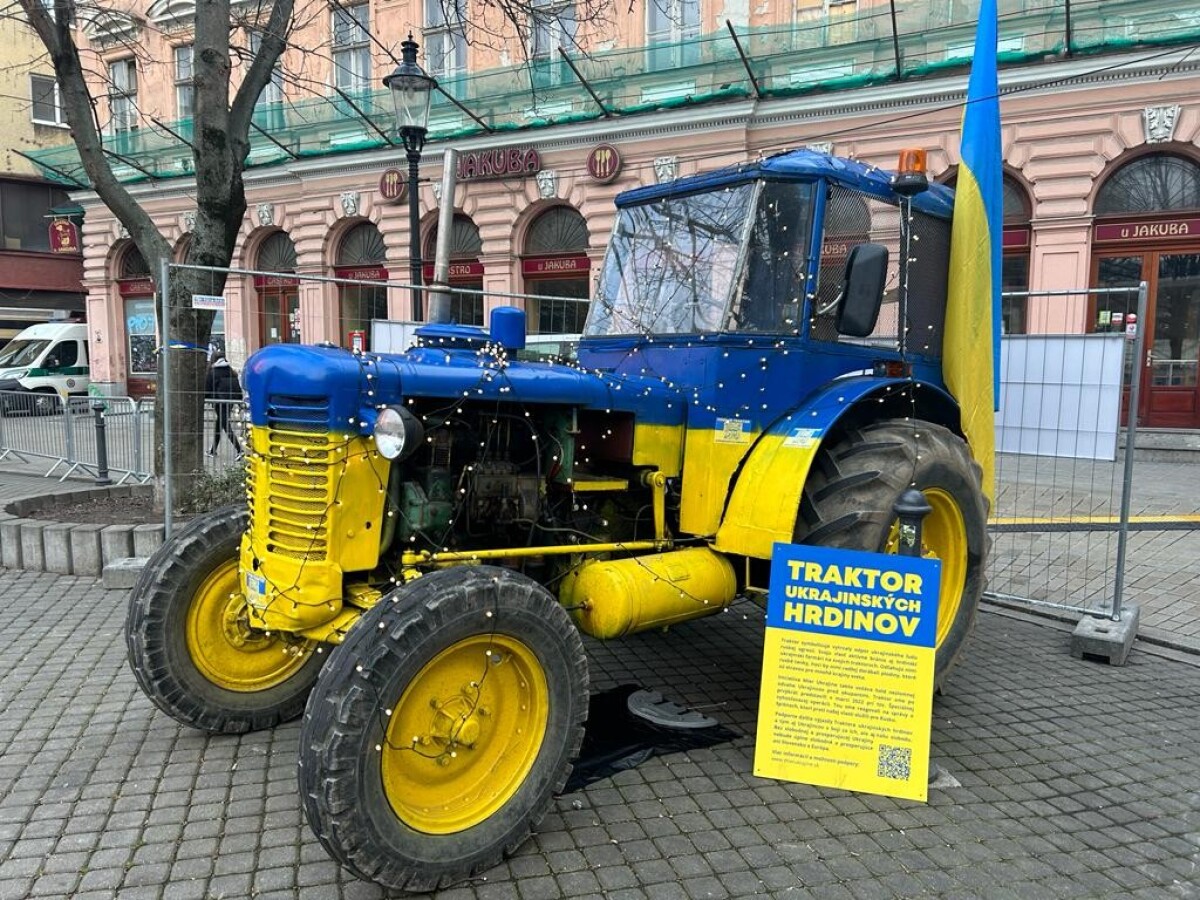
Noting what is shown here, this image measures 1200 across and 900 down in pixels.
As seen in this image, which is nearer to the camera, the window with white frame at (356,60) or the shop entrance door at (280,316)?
the shop entrance door at (280,316)

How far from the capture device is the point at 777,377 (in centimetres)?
388

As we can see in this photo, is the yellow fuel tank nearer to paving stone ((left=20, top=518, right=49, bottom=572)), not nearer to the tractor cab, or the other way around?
the tractor cab

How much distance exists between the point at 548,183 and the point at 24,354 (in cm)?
1434

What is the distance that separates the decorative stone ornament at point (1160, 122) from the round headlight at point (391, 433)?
42.7ft

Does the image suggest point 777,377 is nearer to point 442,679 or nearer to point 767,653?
point 767,653

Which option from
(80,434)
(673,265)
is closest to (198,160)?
(673,265)

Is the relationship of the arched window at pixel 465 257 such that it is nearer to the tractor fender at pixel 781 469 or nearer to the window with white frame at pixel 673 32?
the window with white frame at pixel 673 32

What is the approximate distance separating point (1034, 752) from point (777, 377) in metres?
2.06

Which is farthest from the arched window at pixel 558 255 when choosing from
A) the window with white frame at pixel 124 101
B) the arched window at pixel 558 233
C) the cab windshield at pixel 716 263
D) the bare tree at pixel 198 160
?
the cab windshield at pixel 716 263

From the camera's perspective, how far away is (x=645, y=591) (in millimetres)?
3568

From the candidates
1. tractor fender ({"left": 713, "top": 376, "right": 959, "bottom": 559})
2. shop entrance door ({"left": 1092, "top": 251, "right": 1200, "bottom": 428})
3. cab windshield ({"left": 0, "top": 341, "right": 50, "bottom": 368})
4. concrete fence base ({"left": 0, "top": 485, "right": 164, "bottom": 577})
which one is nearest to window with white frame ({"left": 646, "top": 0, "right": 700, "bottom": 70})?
shop entrance door ({"left": 1092, "top": 251, "right": 1200, "bottom": 428})

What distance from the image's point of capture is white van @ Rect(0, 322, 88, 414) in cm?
2042

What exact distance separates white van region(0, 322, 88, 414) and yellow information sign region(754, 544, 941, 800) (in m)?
21.0

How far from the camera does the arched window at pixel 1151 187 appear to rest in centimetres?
1223
